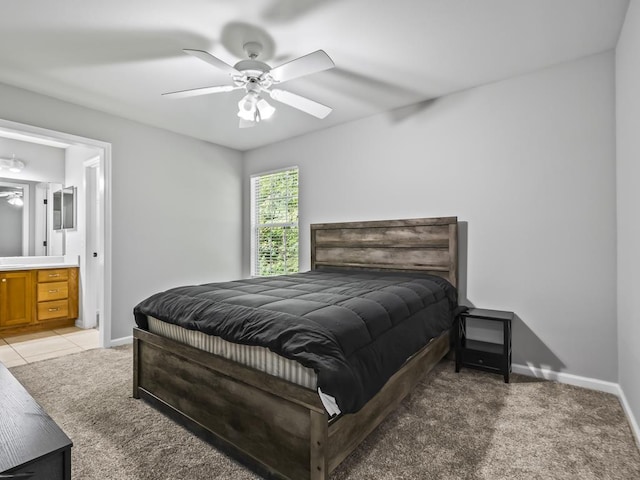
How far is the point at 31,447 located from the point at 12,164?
491 centimetres

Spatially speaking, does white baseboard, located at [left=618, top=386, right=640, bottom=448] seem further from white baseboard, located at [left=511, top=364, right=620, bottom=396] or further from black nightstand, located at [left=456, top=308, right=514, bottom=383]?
black nightstand, located at [left=456, top=308, right=514, bottom=383]

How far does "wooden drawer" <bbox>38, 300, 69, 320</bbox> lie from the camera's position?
4.35 m

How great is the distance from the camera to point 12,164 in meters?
4.42

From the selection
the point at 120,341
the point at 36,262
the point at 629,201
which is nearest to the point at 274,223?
the point at 120,341

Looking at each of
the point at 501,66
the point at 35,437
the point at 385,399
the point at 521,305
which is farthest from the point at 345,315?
the point at 501,66

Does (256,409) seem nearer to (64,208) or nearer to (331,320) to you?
(331,320)

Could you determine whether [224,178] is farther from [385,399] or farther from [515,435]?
[515,435]

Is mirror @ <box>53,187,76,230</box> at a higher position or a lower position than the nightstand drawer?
higher

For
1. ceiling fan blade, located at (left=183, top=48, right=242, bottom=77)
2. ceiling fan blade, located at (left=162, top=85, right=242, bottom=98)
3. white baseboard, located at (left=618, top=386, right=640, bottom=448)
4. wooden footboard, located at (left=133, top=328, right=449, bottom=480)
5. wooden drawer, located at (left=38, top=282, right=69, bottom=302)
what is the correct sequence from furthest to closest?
wooden drawer, located at (left=38, top=282, right=69, bottom=302), ceiling fan blade, located at (left=162, top=85, right=242, bottom=98), ceiling fan blade, located at (left=183, top=48, right=242, bottom=77), white baseboard, located at (left=618, top=386, right=640, bottom=448), wooden footboard, located at (left=133, top=328, right=449, bottom=480)

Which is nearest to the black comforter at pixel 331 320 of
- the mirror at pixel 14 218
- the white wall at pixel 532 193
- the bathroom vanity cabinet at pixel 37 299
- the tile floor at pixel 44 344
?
the white wall at pixel 532 193

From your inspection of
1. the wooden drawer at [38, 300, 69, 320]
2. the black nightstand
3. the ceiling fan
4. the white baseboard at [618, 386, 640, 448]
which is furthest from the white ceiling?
the wooden drawer at [38, 300, 69, 320]

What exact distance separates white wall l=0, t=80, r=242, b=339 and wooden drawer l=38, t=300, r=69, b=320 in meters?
1.45

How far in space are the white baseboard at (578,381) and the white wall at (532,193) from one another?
5 cm

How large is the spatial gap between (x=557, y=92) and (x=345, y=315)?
8.47ft
